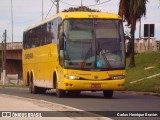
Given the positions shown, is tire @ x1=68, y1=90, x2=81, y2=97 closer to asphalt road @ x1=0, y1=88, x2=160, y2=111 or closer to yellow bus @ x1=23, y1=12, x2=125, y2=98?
yellow bus @ x1=23, y1=12, x2=125, y2=98

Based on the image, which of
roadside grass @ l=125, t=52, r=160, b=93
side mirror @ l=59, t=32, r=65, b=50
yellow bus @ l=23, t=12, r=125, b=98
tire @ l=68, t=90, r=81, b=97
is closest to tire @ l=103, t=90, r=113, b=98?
yellow bus @ l=23, t=12, r=125, b=98

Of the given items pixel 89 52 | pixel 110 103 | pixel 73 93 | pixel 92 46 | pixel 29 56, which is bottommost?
pixel 73 93

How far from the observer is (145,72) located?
43.2 metres

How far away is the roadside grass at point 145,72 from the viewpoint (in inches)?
1358

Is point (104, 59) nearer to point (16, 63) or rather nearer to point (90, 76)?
point (90, 76)

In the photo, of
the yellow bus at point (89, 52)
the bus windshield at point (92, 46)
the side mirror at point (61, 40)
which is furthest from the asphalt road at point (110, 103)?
the side mirror at point (61, 40)

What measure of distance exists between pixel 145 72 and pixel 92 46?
1848 centimetres

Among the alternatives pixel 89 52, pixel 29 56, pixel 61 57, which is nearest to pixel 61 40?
pixel 61 57

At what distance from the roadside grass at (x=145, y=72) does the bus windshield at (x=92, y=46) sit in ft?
20.9

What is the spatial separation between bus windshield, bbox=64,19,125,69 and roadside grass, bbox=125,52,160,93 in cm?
636

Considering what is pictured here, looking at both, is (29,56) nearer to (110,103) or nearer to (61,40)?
(61,40)

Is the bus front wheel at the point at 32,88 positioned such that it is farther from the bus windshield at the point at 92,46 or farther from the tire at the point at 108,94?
the bus windshield at the point at 92,46

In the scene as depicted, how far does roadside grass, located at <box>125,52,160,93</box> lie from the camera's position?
34.5 m

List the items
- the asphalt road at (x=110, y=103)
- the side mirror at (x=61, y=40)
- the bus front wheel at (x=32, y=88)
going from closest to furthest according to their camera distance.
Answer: the asphalt road at (x=110, y=103), the side mirror at (x=61, y=40), the bus front wheel at (x=32, y=88)
